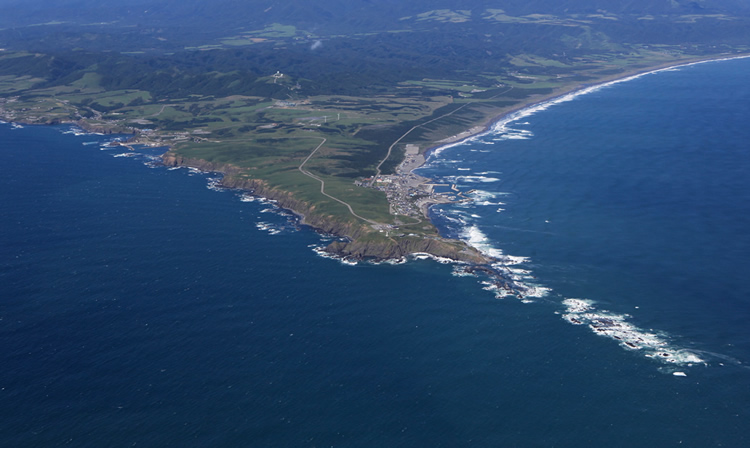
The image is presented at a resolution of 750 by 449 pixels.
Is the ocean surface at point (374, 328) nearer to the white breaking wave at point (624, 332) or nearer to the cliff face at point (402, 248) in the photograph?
the white breaking wave at point (624, 332)

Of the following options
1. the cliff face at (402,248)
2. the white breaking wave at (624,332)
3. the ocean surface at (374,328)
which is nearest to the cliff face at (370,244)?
the cliff face at (402,248)

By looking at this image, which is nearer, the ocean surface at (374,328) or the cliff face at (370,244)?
the ocean surface at (374,328)

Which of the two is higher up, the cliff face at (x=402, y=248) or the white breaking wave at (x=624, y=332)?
the cliff face at (x=402, y=248)

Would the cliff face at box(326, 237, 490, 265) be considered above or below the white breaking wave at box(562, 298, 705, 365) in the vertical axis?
above

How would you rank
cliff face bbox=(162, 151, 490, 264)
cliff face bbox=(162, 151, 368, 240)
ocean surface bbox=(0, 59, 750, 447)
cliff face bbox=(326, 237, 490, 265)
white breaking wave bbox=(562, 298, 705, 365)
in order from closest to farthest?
ocean surface bbox=(0, 59, 750, 447), white breaking wave bbox=(562, 298, 705, 365), cliff face bbox=(326, 237, 490, 265), cliff face bbox=(162, 151, 490, 264), cliff face bbox=(162, 151, 368, 240)

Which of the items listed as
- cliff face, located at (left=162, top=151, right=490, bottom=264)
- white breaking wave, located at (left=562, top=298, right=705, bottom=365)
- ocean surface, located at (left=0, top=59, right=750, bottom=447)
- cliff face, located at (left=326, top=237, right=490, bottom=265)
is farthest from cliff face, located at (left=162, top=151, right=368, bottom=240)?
white breaking wave, located at (left=562, top=298, right=705, bottom=365)

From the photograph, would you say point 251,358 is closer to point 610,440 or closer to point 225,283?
point 225,283

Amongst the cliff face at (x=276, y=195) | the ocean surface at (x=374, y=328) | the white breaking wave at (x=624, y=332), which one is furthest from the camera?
the cliff face at (x=276, y=195)

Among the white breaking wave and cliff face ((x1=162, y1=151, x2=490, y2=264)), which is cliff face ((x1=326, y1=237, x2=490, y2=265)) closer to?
cliff face ((x1=162, y1=151, x2=490, y2=264))

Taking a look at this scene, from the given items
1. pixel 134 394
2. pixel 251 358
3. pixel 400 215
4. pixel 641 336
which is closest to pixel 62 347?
pixel 134 394

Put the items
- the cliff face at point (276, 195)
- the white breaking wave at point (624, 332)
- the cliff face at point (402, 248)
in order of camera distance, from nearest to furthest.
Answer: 1. the white breaking wave at point (624, 332)
2. the cliff face at point (402, 248)
3. the cliff face at point (276, 195)
